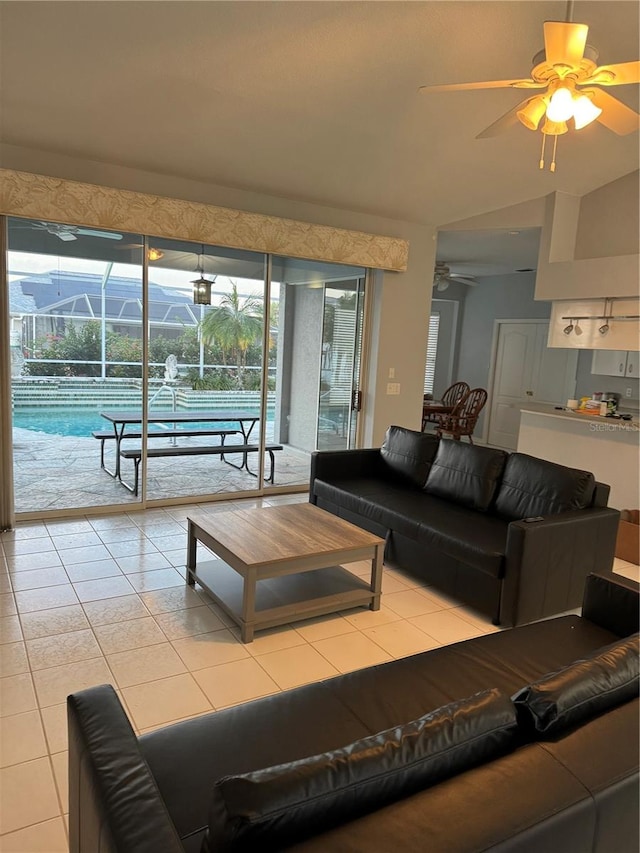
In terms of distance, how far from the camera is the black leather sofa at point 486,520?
124 inches

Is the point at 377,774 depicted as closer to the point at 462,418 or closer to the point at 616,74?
the point at 616,74

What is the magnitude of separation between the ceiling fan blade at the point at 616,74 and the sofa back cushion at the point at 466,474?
2.17 metres

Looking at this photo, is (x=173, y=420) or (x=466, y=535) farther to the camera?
(x=173, y=420)

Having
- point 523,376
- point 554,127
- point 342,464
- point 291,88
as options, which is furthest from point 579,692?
point 523,376

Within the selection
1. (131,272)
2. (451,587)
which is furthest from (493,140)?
(451,587)

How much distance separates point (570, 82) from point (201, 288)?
10.9 ft

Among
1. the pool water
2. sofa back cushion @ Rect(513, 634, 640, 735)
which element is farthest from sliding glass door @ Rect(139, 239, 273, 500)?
sofa back cushion @ Rect(513, 634, 640, 735)

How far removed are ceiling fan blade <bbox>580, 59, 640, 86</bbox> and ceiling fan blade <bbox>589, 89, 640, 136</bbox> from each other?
0.13m

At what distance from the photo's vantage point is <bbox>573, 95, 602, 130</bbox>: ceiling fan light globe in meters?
2.60

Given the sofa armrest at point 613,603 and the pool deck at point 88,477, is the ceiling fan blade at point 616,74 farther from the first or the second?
the pool deck at point 88,477

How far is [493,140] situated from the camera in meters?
4.63

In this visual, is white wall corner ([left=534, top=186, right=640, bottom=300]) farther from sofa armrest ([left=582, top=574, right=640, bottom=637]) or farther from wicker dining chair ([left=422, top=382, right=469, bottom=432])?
sofa armrest ([left=582, top=574, right=640, bottom=637])

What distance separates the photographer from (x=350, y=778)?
1.07 m

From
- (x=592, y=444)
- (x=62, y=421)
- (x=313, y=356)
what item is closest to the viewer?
(x=62, y=421)
